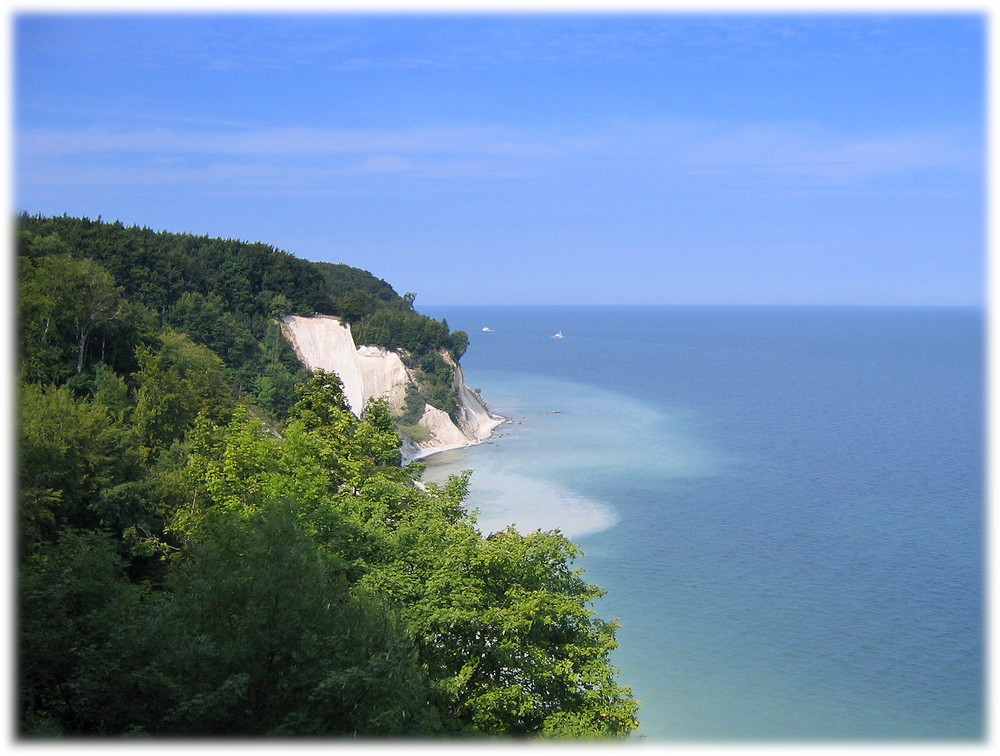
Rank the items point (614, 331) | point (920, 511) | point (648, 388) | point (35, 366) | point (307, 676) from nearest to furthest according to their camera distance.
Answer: point (307, 676)
point (35, 366)
point (920, 511)
point (648, 388)
point (614, 331)

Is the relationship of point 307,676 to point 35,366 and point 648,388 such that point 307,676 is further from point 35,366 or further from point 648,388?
point 648,388

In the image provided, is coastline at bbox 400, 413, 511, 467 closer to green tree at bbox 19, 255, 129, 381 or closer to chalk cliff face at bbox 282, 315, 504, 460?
chalk cliff face at bbox 282, 315, 504, 460

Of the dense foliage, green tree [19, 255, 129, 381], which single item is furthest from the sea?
green tree [19, 255, 129, 381]

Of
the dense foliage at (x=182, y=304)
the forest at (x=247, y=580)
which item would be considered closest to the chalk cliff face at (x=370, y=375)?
the dense foliage at (x=182, y=304)

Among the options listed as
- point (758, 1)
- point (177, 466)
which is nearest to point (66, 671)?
point (758, 1)

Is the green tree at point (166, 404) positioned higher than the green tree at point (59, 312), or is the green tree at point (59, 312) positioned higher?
the green tree at point (59, 312)

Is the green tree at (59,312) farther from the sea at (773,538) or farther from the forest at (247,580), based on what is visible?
the sea at (773,538)
